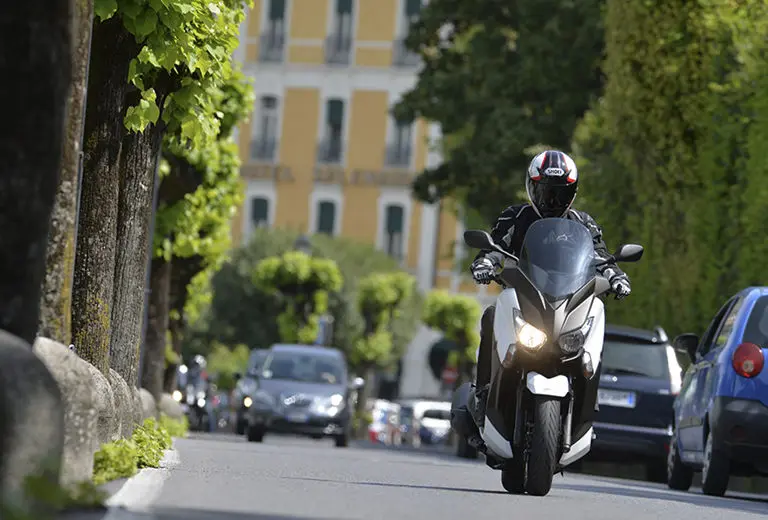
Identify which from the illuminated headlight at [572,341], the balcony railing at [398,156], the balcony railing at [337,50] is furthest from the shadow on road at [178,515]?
the balcony railing at [337,50]

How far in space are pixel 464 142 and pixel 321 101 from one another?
138 ft

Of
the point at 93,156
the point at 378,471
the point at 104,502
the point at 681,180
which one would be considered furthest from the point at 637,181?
the point at 104,502

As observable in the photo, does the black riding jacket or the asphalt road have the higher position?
the black riding jacket

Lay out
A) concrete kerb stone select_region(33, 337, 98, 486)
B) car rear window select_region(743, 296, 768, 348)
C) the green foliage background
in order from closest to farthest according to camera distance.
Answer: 1. concrete kerb stone select_region(33, 337, 98, 486)
2. car rear window select_region(743, 296, 768, 348)
3. the green foliage background

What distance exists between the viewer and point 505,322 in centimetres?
1270

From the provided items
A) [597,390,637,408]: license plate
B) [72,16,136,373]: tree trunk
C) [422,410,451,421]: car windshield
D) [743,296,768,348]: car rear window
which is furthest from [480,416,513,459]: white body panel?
[422,410,451,421]: car windshield

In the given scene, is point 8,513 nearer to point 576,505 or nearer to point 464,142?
point 576,505

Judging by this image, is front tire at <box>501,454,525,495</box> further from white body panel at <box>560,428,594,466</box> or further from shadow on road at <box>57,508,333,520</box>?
shadow on road at <box>57,508,333,520</box>

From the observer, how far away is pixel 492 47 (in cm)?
4325

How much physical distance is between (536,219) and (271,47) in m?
72.9

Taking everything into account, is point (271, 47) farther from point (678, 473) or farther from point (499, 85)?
point (678, 473)

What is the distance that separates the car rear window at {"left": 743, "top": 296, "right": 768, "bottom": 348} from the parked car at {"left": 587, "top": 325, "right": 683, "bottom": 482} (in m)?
5.05

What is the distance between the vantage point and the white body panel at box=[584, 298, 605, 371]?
12656 millimetres

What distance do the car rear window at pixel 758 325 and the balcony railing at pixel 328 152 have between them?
2723 inches
